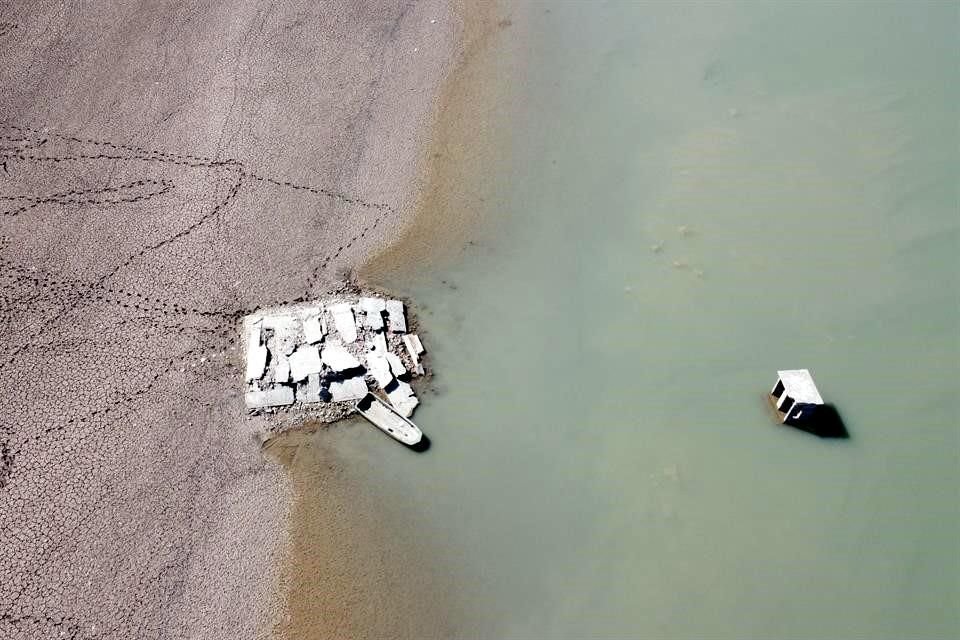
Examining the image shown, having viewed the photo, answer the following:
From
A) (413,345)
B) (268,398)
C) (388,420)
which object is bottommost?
(388,420)

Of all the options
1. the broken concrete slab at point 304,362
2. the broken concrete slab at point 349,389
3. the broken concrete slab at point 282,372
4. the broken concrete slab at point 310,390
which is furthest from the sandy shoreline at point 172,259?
the broken concrete slab at point 349,389

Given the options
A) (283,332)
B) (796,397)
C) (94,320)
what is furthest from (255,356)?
(796,397)

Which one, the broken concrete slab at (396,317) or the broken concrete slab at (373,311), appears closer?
the broken concrete slab at (373,311)

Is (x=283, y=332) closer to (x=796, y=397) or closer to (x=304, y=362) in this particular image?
(x=304, y=362)

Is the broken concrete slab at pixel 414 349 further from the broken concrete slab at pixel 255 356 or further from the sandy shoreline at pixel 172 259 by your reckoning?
the broken concrete slab at pixel 255 356

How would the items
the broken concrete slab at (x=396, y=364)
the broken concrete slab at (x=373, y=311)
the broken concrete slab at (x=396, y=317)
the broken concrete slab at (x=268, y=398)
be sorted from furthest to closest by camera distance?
the broken concrete slab at (x=396, y=317), the broken concrete slab at (x=373, y=311), the broken concrete slab at (x=396, y=364), the broken concrete slab at (x=268, y=398)

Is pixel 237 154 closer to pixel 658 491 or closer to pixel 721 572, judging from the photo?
pixel 658 491

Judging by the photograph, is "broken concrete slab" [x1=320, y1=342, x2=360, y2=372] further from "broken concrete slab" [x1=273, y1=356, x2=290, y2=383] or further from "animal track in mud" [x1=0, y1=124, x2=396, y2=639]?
"animal track in mud" [x1=0, y1=124, x2=396, y2=639]

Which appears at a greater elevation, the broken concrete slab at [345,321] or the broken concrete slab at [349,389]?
the broken concrete slab at [345,321]
